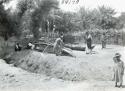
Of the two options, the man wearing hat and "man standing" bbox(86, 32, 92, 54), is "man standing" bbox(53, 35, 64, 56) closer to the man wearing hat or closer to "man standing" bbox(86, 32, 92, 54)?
"man standing" bbox(86, 32, 92, 54)

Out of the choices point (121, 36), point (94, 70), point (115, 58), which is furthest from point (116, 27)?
point (94, 70)

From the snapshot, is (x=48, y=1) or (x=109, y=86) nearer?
(x=109, y=86)

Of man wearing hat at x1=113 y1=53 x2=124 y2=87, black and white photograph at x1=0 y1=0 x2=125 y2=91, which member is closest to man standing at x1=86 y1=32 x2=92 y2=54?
black and white photograph at x1=0 y1=0 x2=125 y2=91

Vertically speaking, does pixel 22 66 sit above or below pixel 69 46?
below

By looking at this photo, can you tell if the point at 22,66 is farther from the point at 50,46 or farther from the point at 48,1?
the point at 48,1

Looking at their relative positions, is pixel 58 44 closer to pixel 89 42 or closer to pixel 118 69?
pixel 89 42

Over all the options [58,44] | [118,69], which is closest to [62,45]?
[58,44]

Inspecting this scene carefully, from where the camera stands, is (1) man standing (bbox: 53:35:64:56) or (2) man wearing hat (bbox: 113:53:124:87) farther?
(1) man standing (bbox: 53:35:64:56)
